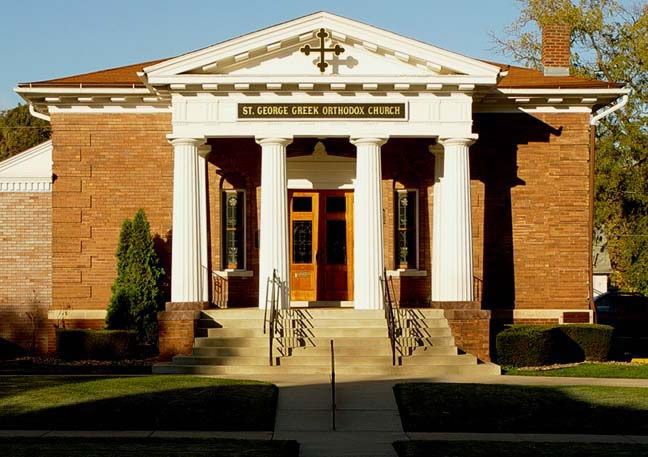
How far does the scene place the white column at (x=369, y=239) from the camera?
23953 millimetres

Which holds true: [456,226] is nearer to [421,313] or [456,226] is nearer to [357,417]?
[421,313]

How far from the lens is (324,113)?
24.4m

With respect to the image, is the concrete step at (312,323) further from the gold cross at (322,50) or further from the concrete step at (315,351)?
the gold cross at (322,50)

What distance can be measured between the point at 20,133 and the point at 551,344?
44.6 metres

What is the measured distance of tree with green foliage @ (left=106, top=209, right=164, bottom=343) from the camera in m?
25.4

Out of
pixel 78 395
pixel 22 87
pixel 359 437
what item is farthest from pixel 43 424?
pixel 22 87

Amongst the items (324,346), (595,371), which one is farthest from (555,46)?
(324,346)

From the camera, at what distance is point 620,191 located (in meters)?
46.6

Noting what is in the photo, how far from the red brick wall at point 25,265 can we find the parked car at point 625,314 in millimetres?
17724

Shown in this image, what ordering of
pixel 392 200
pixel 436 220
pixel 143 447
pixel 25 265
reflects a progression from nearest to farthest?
pixel 143 447 < pixel 436 220 < pixel 392 200 < pixel 25 265

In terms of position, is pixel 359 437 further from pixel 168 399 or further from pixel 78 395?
pixel 78 395

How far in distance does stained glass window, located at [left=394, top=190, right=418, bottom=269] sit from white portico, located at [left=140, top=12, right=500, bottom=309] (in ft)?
8.84

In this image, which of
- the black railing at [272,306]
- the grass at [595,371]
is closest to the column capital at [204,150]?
the black railing at [272,306]

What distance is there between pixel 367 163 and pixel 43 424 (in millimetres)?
10238
